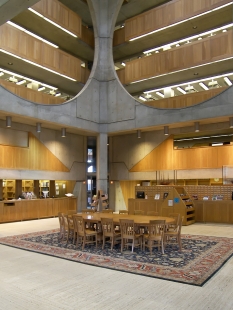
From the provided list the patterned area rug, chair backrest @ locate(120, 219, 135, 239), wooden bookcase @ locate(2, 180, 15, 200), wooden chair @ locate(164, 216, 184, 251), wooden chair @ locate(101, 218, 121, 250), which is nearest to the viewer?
the patterned area rug

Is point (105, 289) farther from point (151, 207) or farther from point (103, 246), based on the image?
point (151, 207)

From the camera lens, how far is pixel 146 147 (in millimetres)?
17734

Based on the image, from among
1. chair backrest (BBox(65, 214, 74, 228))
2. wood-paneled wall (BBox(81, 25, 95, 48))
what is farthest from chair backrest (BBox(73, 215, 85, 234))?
wood-paneled wall (BBox(81, 25, 95, 48))

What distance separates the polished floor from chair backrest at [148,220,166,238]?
1641 mm

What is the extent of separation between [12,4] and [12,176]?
37.7 feet

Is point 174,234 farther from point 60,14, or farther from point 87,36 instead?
point 87,36

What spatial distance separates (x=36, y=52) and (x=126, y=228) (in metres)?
10.0

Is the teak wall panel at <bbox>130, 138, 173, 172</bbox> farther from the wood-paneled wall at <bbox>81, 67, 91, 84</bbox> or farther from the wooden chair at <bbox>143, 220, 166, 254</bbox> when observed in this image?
the wooden chair at <bbox>143, 220, 166, 254</bbox>

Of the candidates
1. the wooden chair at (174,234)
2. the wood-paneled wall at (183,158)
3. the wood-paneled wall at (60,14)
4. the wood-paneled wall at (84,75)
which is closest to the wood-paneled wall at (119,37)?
the wood-paneled wall at (60,14)

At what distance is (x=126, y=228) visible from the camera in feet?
24.2

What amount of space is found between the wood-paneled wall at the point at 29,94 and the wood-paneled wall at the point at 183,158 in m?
6.03

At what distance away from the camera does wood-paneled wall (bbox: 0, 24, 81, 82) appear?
41.3 feet

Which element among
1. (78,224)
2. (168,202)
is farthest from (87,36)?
(78,224)

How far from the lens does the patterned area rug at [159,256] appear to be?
18.2 ft
